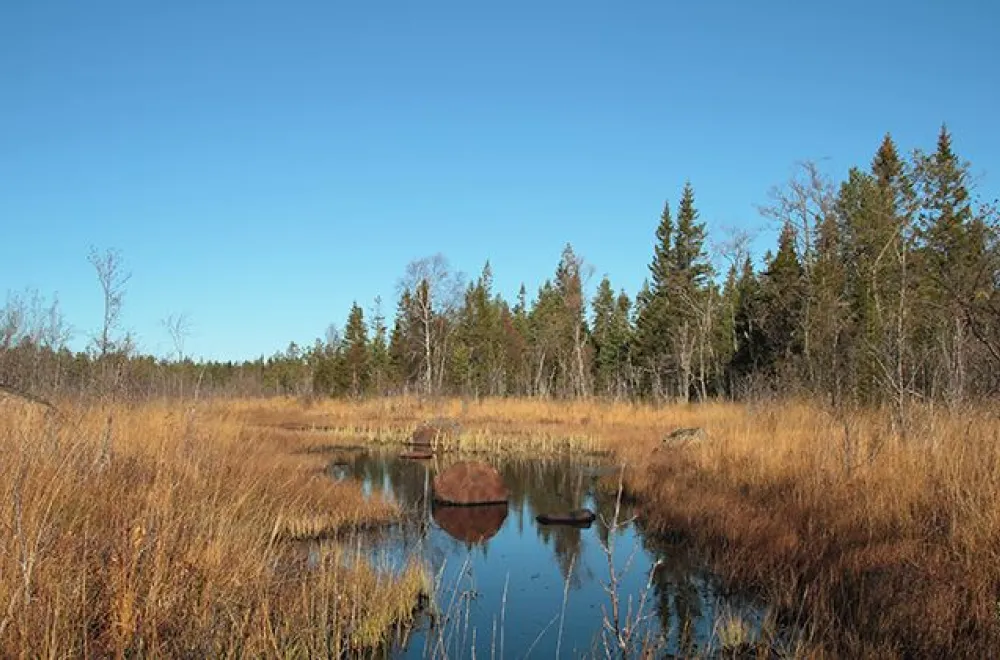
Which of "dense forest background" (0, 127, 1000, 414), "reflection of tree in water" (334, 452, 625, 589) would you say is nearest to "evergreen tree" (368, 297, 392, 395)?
"dense forest background" (0, 127, 1000, 414)

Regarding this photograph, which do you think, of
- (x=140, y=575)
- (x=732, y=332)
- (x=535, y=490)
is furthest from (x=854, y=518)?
(x=732, y=332)

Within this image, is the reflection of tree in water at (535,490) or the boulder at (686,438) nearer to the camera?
the reflection of tree in water at (535,490)

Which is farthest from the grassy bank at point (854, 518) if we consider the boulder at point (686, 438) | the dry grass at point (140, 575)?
the dry grass at point (140, 575)

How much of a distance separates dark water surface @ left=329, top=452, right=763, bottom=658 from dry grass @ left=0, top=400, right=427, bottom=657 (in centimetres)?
67

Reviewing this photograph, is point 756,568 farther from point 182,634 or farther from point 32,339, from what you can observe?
point 32,339

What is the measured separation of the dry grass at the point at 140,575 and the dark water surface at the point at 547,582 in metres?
0.67

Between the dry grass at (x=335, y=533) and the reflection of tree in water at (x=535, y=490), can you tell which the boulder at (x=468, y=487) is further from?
the dry grass at (x=335, y=533)

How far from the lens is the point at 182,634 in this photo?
3.75m

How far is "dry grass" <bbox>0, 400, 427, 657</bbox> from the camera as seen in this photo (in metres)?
3.45

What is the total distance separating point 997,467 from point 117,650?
6618 mm

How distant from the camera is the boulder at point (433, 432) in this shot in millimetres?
20734

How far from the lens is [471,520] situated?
36.5ft

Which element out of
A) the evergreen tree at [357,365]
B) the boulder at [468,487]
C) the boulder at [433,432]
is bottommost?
the boulder at [468,487]

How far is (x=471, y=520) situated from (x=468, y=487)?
1199 millimetres
